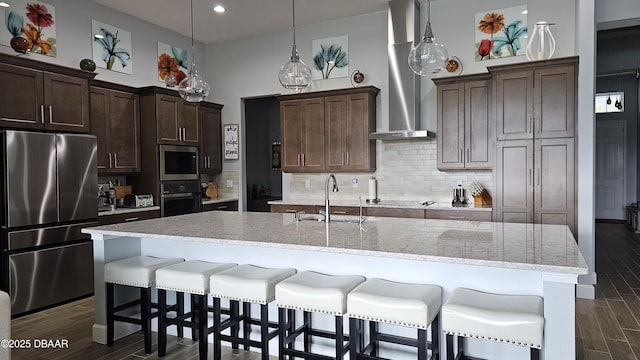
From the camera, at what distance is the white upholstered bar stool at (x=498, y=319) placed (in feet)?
6.03

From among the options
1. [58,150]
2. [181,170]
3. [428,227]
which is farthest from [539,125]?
[58,150]

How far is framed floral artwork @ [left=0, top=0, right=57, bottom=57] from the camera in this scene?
437 centimetres

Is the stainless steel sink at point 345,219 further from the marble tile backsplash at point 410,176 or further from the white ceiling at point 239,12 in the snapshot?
the white ceiling at point 239,12

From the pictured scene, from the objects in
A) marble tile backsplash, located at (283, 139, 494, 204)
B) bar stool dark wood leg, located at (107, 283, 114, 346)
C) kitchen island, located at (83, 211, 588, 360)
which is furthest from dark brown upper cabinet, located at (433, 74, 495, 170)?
bar stool dark wood leg, located at (107, 283, 114, 346)

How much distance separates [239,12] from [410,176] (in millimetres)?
3115

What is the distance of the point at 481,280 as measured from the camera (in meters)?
2.31

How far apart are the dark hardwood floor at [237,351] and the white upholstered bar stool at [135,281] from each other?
183 millimetres

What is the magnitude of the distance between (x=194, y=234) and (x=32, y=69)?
271 cm

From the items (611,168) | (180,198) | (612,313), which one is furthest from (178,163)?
(611,168)

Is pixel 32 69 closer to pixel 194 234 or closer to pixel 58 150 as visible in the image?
pixel 58 150

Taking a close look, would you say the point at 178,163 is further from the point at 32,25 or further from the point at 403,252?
the point at 403,252

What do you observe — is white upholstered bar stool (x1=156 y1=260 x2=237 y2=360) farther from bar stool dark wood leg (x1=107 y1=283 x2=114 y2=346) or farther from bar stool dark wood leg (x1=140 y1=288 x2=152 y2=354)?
bar stool dark wood leg (x1=107 y1=283 x2=114 y2=346)

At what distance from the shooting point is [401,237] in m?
2.53

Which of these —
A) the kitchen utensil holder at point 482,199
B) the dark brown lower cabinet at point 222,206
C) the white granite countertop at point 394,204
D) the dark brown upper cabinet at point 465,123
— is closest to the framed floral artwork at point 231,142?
the dark brown lower cabinet at point 222,206
